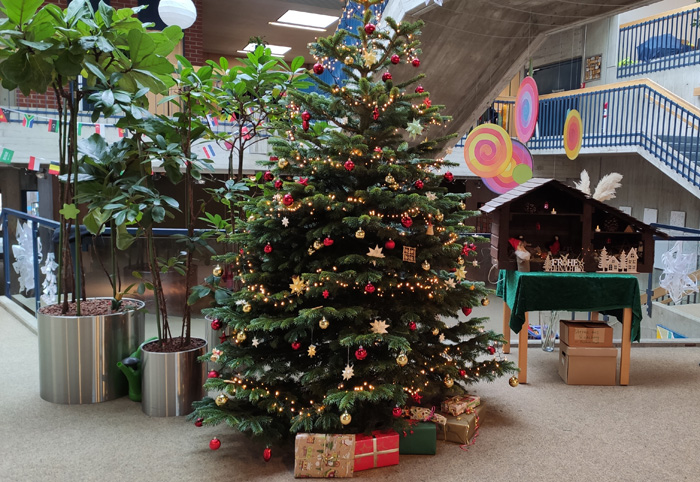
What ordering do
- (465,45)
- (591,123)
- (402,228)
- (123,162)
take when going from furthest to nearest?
(591,123)
(465,45)
(123,162)
(402,228)

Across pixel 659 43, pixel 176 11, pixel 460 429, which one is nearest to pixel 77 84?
pixel 176 11

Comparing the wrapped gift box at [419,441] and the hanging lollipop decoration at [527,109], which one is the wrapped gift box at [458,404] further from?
the hanging lollipop decoration at [527,109]

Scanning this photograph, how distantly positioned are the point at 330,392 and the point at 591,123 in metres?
10.3

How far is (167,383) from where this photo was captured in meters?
3.50

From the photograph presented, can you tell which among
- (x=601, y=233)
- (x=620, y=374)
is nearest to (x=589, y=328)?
(x=620, y=374)

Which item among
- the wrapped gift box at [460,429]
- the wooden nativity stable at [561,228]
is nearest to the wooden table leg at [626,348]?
the wooden nativity stable at [561,228]

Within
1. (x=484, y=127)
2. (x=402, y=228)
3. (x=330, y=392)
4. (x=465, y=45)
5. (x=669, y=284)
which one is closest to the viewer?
(x=330, y=392)

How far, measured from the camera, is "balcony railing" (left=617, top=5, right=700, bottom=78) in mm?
10859

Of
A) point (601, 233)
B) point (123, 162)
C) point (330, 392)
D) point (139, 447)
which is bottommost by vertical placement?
point (139, 447)

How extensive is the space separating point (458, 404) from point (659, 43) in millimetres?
10817

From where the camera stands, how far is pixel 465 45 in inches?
227

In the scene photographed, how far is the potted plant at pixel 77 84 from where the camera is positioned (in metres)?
3.06

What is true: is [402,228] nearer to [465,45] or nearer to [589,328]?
[589,328]

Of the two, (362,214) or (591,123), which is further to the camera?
(591,123)
